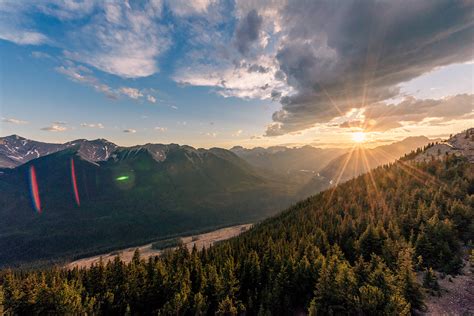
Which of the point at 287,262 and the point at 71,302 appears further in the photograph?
the point at 287,262

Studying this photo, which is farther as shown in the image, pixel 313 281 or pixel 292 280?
pixel 292 280

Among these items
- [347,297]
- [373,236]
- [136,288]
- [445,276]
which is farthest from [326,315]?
[136,288]

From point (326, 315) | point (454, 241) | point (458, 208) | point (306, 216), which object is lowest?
point (306, 216)

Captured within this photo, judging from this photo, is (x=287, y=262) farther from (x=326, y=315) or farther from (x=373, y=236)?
(x=373, y=236)

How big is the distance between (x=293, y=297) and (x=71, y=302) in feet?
175

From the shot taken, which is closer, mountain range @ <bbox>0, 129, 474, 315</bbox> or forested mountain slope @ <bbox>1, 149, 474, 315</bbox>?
mountain range @ <bbox>0, 129, 474, 315</bbox>

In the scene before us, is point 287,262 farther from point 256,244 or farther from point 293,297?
point 256,244

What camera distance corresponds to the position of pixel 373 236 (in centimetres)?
6294

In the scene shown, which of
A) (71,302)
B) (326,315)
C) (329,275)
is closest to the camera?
(326,315)

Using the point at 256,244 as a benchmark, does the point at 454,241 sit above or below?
above

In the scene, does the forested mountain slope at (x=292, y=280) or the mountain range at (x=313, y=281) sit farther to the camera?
the forested mountain slope at (x=292, y=280)

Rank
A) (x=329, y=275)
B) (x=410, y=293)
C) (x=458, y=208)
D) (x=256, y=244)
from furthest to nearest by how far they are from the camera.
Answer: (x=256, y=244) < (x=458, y=208) < (x=329, y=275) < (x=410, y=293)

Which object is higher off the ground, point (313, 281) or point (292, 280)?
point (313, 281)

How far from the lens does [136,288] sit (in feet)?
185
